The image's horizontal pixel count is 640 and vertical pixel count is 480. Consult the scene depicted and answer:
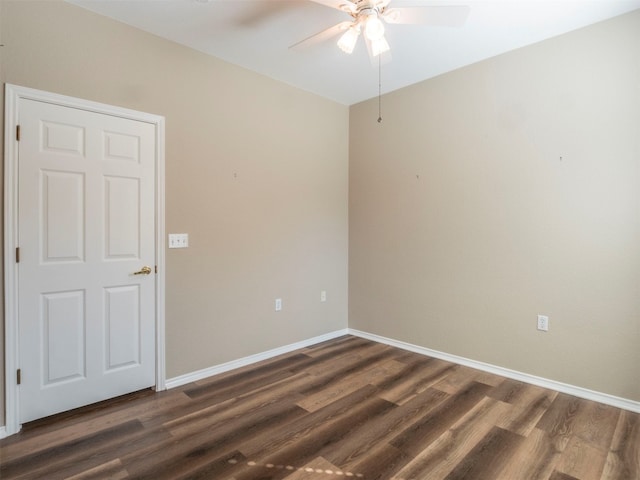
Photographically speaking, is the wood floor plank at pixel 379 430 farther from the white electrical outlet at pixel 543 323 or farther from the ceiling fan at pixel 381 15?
the ceiling fan at pixel 381 15

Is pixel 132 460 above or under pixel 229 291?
under

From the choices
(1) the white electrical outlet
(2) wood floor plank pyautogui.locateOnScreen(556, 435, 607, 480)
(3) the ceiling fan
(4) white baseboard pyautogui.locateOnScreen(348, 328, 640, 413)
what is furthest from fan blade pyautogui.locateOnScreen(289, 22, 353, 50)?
(4) white baseboard pyautogui.locateOnScreen(348, 328, 640, 413)

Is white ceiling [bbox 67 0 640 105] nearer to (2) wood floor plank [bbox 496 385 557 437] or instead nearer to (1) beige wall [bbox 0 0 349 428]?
(1) beige wall [bbox 0 0 349 428]

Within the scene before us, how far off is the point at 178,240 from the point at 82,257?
67 centimetres

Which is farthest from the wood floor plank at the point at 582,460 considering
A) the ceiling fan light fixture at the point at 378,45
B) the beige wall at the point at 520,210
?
the ceiling fan light fixture at the point at 378,45

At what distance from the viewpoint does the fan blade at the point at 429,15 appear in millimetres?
1784

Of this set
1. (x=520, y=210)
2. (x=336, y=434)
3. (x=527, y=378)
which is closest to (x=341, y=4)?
(x=520, y=210)

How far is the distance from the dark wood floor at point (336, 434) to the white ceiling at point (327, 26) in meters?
2.81

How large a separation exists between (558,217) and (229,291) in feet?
9.38

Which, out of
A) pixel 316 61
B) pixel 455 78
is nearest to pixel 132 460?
pixel 316 61

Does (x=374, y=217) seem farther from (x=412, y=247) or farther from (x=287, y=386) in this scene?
(x=287, y=386)

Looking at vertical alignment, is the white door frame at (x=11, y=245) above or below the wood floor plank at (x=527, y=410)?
above

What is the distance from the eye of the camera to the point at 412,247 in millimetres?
3629

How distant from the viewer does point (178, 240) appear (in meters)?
2.81
